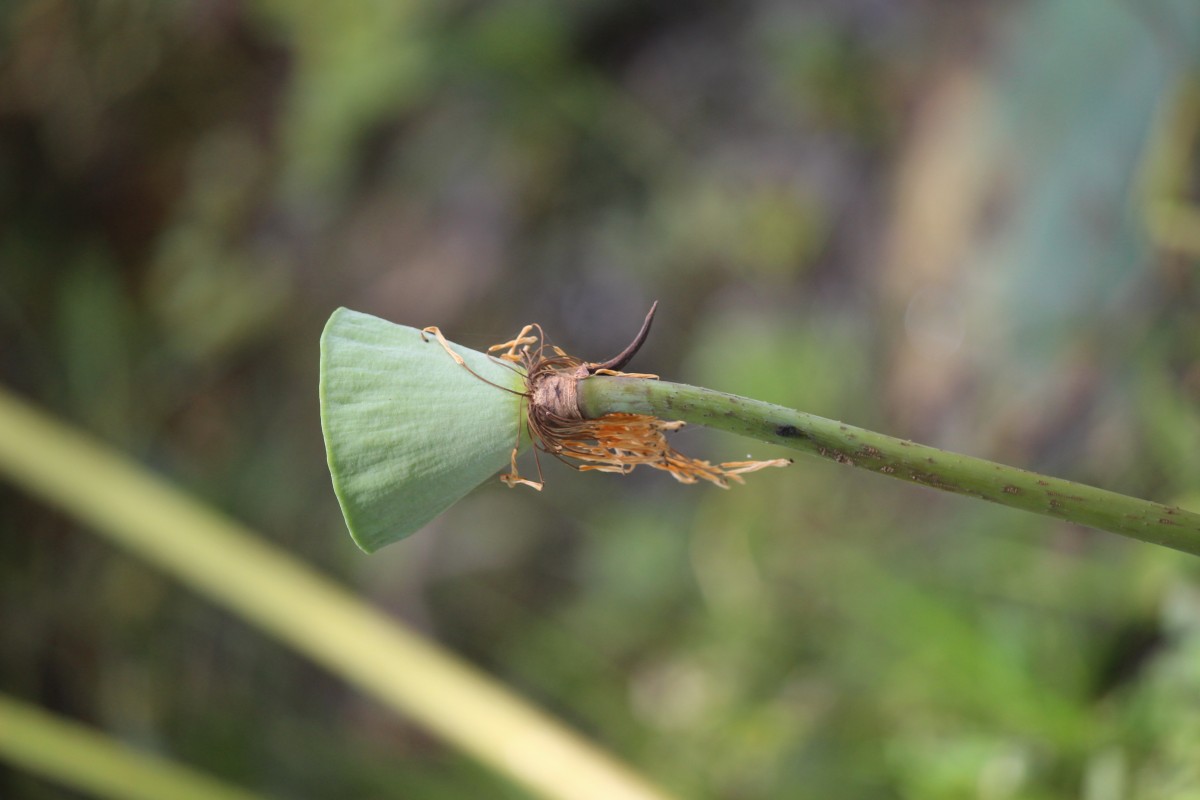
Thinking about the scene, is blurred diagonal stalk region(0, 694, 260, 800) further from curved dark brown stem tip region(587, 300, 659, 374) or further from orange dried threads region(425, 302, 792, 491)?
curved dark brown stem tip region(587, 300, 659, 374)

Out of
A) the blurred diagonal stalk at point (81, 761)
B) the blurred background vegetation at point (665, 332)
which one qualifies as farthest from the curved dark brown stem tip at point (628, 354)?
the blurred diagonal stalk at point (81, 761)

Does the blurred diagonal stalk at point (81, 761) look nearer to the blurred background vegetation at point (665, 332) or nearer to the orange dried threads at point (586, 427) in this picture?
the blurred background vegetation at point (665, 332)

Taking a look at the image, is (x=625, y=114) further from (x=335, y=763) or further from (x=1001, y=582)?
(x=335, y=763)

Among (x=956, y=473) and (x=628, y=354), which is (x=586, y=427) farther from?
(x=956, y=473)

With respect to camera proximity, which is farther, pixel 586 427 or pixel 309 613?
pixel 309 613

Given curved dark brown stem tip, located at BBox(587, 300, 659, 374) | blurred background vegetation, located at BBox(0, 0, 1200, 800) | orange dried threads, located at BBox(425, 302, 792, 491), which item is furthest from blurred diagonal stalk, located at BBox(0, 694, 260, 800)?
curved dark brown stem tip, located at BBox(587, 300, 659, 374)

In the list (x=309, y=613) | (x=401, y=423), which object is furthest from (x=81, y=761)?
(x=401, y=423)
